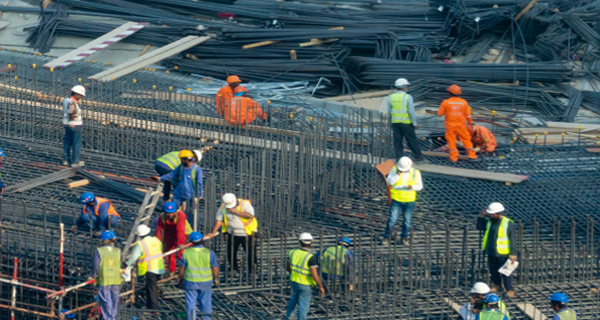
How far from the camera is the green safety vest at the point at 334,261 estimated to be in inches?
618

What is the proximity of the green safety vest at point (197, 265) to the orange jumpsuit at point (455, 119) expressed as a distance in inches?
255

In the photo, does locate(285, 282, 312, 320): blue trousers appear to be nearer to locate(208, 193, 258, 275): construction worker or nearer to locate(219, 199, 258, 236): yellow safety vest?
locate(208, 193, 258, 275): construction worker

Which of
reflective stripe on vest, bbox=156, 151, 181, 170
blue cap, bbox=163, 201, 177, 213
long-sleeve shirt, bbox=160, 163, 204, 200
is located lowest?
blue cap, bbox=163, 201, 177, 213

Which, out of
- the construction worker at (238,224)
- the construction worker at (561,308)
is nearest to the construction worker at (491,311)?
the construction worker at (561,308)

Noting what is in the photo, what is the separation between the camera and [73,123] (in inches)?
754

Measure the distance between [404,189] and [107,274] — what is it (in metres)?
4.94

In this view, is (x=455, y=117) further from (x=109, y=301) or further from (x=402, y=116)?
(x=109, y=301)

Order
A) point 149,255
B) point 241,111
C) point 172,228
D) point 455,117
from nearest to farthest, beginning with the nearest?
1. point 149,255
2. point 172,228
3. point 455,117
4. point 241,111

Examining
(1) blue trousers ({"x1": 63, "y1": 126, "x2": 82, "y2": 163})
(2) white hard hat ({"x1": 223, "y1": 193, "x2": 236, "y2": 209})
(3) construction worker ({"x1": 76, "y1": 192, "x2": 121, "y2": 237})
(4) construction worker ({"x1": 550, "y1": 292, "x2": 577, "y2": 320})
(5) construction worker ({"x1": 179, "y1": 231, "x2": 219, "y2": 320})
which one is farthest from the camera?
(1) blue trousers ({"x1": 63, "y1": 126, "x2": 82, "y2": 163})

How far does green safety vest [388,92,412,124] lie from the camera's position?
19.3 m

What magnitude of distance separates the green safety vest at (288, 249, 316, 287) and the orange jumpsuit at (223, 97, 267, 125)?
6020 millimetres

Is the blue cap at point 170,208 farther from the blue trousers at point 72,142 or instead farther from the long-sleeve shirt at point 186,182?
the blue trousers at point 72,142

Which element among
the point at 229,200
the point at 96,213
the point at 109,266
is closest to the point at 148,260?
the point at 109,266

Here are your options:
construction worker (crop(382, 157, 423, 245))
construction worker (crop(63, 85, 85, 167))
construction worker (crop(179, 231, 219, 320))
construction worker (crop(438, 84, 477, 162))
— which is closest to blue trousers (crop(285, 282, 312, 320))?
construction worker (crop(179, 231, 219, 320))
